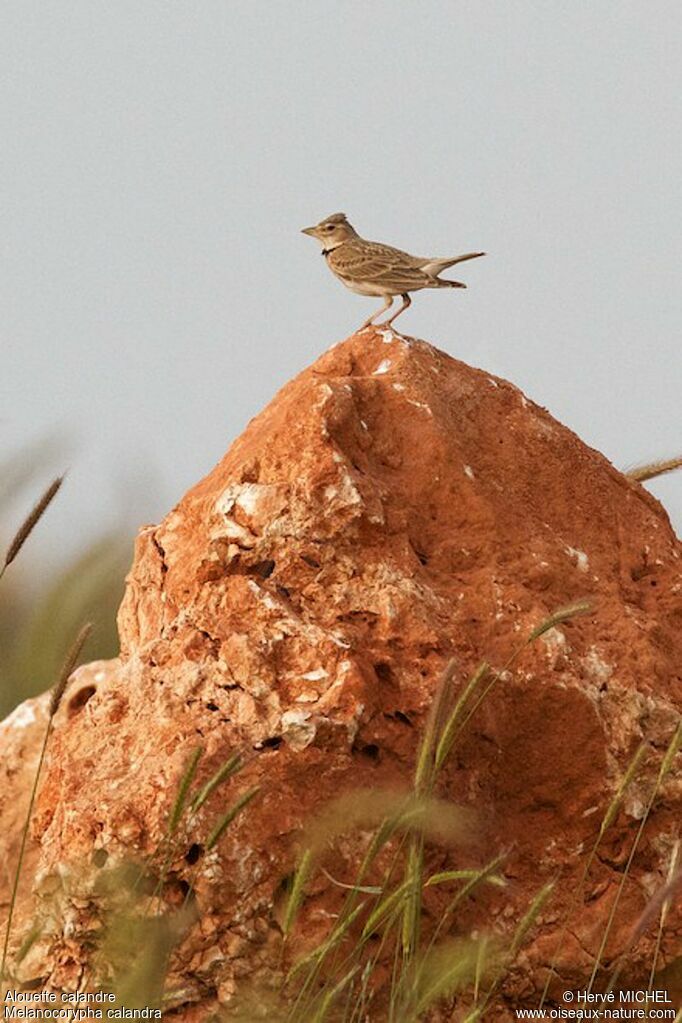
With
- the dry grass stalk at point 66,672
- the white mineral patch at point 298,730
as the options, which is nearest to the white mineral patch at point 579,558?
the white mineral patch at point 298,730

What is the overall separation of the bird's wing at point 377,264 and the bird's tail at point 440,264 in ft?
0.17

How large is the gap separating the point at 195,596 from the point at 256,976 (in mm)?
1303

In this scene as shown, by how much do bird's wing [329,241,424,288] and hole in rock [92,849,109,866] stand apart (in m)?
4.15

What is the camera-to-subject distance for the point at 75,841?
5.15 metres

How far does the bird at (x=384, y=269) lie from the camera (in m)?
8.49

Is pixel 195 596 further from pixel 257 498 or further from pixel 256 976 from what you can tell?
pixel 256 976

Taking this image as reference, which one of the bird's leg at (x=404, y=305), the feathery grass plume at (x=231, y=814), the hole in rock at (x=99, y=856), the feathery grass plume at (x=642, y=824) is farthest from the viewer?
the bird's leg at (x=404, y=305)

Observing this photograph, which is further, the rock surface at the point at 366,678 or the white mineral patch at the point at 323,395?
the white mineral patch at the point at 323,395

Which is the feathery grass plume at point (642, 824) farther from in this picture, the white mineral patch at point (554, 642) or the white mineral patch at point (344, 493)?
the white mineral patch at point (344, 493)

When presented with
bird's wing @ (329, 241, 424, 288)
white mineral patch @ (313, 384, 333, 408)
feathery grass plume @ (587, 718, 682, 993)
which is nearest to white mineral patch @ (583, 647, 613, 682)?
feathery grass plume @ (587, 718, 682, 993)

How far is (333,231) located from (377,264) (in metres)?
1.08

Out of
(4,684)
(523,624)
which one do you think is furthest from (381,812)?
(4,684)

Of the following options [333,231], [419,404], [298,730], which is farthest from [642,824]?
[333,231]

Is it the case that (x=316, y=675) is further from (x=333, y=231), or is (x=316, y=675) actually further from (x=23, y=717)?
(x=333, y=231)
